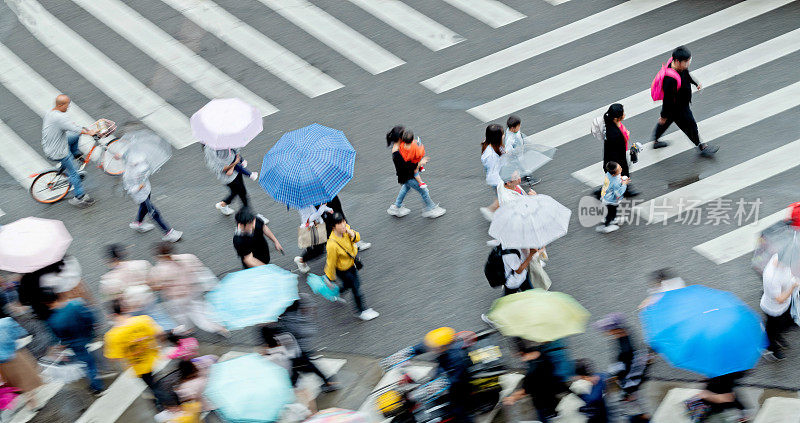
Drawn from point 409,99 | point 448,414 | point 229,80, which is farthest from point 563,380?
point 229,80

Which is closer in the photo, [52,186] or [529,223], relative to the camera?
[529,223]

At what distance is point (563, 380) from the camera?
25.1 ft

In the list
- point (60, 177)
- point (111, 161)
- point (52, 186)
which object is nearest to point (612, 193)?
point (111, 161)

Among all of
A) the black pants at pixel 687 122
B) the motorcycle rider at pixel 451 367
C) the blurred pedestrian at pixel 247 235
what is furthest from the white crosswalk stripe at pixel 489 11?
the motorcycle rider at pixel 451 367

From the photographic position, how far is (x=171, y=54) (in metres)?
15.3

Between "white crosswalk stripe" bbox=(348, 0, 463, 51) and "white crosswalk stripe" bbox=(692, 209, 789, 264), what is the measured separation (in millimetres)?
6211

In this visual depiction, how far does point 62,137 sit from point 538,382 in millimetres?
7970

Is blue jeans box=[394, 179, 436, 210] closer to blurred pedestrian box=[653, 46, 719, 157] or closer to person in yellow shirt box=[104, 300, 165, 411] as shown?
blurred pedestrian box=[653, 46, 719, 157]

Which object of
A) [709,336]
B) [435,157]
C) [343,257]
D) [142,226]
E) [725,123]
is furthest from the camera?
[435,157]

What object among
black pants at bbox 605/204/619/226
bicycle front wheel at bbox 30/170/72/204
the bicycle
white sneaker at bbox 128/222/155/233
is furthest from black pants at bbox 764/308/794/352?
bicycle front wheel at bbox 30/170/72/204

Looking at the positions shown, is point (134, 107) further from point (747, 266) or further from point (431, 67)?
point (747, 266)

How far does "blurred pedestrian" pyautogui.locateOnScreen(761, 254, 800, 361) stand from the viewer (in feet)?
26.1

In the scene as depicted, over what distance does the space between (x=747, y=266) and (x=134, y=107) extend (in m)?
9.97

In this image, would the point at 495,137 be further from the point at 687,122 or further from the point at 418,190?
the point at 687,122
